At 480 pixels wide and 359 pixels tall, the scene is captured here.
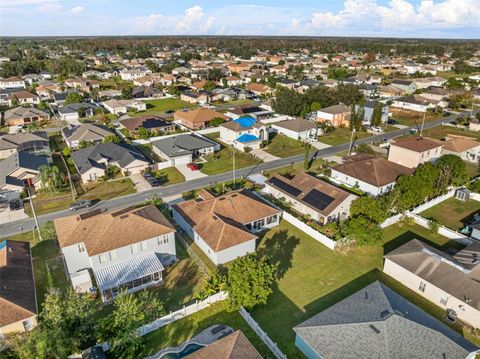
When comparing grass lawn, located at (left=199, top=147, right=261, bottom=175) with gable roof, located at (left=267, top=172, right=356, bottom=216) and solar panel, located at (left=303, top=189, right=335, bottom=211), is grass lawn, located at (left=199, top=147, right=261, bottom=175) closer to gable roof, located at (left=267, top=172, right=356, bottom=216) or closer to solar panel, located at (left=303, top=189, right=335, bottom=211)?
gable roof, located at (left=267, top=172, right=356, bottom=216)

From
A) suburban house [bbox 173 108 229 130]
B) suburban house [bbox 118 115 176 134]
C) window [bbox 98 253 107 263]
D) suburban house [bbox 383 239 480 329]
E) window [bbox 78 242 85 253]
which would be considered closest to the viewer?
suburban house [bbox 383 239 480 329]

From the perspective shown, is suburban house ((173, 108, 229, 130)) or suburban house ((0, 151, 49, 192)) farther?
suburban house ((173, 108, 229, 130))

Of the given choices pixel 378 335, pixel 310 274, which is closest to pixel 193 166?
pixel 310 274

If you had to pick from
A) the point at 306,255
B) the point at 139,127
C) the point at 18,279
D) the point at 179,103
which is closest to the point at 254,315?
the point at 306,255

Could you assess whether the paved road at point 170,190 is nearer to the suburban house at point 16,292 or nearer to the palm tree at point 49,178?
the palm tree at point 49,178

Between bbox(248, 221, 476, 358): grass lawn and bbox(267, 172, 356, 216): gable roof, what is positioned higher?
bbox(267, 172, 356, 216): gable roof

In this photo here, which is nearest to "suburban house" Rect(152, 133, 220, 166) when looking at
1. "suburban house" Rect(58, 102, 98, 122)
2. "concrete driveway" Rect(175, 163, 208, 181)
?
"concrete driveway" Rect(175, 163, 208, 181)

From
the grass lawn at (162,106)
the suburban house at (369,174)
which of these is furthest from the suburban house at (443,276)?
the grass lawn at (162,106)
